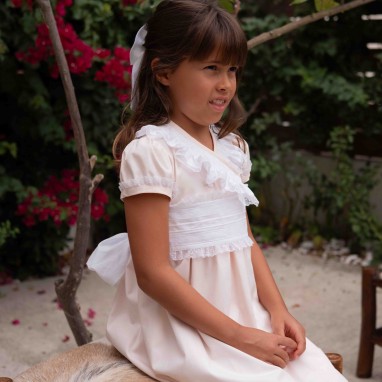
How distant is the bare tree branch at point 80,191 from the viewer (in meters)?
2.58

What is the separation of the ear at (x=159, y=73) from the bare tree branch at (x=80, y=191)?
92cm

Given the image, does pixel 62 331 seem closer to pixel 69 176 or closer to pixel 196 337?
pixel 69 176

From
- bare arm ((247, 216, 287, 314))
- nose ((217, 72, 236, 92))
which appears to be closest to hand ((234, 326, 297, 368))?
bare arm ((247, 216, 287, 314))

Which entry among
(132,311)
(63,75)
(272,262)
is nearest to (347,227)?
(272,262)

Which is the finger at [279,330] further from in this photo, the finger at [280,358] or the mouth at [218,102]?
the mouth at [218,102]

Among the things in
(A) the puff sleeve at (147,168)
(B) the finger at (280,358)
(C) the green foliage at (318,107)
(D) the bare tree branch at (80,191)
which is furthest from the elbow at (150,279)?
(C) the green foliage at (318,107)

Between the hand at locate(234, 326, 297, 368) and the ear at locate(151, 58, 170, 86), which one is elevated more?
→ the ear at locate(151, 58, 170, 86)

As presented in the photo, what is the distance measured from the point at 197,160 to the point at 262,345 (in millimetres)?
410

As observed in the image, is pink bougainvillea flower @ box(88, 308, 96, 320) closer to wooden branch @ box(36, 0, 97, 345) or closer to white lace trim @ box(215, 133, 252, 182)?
wooden branch @ box(36, 0, 97, 345)

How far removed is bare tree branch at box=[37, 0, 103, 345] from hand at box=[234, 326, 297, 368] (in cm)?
112

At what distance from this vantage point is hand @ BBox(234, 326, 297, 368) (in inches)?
63.4

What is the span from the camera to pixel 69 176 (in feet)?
14.3

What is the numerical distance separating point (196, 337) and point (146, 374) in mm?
137

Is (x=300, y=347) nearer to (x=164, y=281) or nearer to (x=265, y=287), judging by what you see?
(x=265, y=287)
